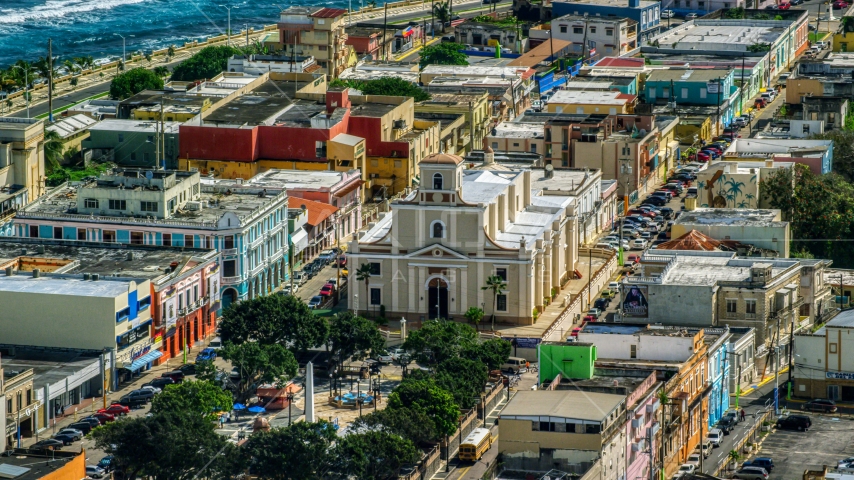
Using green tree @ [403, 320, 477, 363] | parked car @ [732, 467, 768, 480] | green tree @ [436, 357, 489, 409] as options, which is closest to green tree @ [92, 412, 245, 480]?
green tree @ [436, 357, 489, 409]

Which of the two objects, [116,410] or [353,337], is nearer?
[116,410]

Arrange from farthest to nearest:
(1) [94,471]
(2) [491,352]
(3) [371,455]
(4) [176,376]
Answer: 1. (4) [176,376]
2. (2) [491,352]
3. (1) [94,471]
4. (3) [371,455]

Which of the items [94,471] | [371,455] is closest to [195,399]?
[94,471]

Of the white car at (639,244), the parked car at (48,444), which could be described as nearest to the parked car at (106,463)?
the parked car at (48,444)

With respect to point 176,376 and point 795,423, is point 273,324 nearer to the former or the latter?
point 176,376

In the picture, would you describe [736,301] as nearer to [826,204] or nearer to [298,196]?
[826,204]
